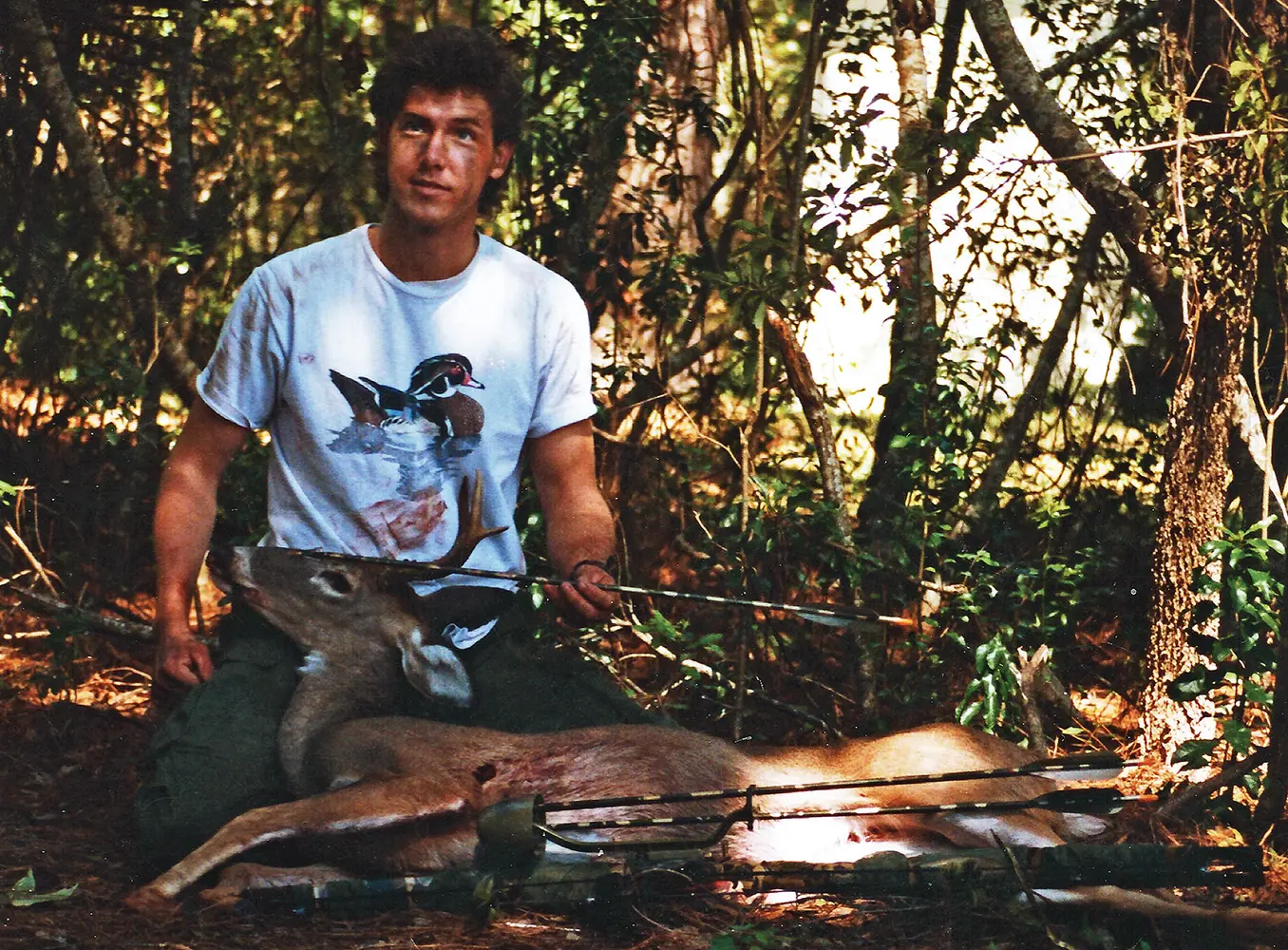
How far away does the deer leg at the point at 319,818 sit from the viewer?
3.94 meters

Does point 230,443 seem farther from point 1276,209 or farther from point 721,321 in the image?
point 1276,209

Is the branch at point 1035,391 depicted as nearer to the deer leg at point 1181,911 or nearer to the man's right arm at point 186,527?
the deer leg at point 1181,911

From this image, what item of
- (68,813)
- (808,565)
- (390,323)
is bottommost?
(68,813)

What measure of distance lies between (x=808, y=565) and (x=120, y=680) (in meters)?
2.73

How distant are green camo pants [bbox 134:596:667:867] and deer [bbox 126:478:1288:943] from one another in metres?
0.07

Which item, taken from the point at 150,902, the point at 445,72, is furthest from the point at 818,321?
the point at 150,902

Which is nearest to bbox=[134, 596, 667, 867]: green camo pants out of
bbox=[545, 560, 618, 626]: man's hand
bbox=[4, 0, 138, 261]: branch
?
bbox=[545, 560, 618, 626]: man's hand

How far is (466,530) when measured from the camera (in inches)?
183

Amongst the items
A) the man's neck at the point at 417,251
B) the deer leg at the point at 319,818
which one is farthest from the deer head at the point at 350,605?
the man's neck at the point at 417,251

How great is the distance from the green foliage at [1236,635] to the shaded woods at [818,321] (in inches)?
0.6

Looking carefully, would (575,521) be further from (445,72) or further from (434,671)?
(445,72)

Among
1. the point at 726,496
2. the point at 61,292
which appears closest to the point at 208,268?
the point at 61,292

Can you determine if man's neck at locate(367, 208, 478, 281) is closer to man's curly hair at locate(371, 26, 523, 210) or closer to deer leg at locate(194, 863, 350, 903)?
man's curly hair at locate(371, 26, 523, 210)

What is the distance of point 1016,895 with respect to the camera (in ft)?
11.9
